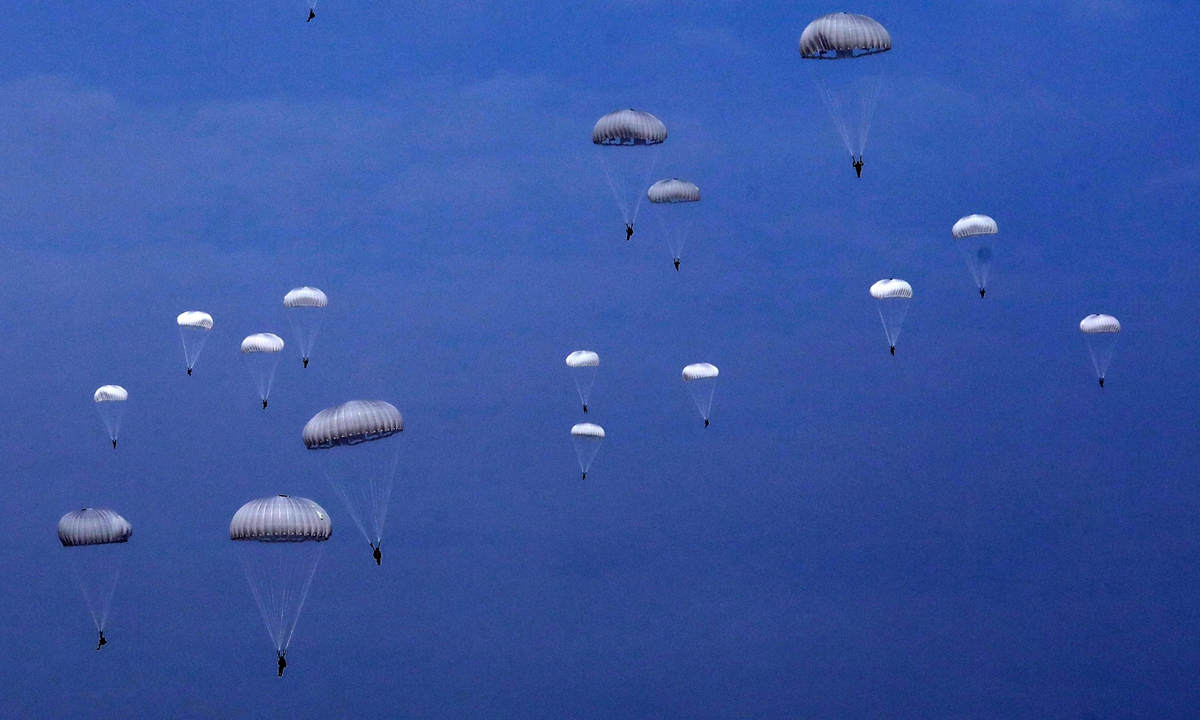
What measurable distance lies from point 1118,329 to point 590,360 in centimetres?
1583

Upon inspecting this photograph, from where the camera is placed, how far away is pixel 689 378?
132 ft

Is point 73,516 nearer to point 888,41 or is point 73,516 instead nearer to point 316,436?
point 316,436

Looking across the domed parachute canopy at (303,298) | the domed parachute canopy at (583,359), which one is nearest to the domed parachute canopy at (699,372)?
the domed parachute canopy at (583,359)

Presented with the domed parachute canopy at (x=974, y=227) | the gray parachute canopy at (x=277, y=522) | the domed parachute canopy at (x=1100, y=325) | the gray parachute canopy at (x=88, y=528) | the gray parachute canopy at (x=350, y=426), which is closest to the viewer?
the gray parachute canopy at (x=277, y=522)

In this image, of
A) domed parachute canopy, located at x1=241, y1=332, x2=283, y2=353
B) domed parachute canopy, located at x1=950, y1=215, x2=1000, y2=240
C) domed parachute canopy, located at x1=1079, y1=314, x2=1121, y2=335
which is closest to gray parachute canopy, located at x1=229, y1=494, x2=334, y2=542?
domed parachute canopy, located at x1=241, y1=332, x2=283, y2=353

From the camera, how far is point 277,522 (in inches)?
1158

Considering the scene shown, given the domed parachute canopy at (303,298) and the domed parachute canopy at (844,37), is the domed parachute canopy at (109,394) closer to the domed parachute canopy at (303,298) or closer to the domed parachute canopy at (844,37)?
the domed parachute canopy at (303,298)

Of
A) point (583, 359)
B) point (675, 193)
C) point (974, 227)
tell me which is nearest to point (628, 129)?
point (675, 193)

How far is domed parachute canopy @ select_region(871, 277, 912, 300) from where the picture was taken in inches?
1528

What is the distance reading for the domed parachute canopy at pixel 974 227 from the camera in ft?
128

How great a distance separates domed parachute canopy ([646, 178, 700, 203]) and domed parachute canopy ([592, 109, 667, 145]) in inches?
122

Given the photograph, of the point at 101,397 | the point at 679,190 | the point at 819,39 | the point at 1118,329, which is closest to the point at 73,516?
the point at 101,397

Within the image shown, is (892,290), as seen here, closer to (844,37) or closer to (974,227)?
(974,227)

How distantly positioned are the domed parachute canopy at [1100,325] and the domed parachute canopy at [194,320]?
26.1 meters
